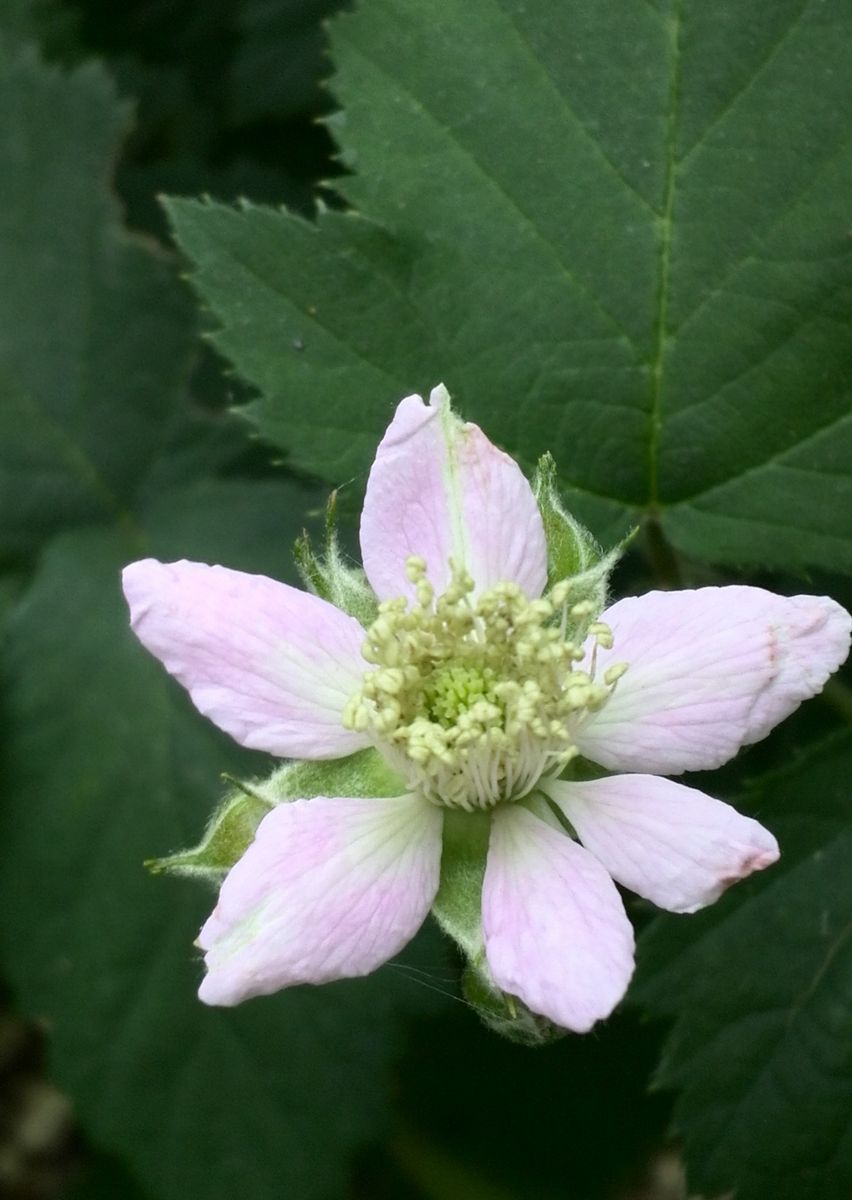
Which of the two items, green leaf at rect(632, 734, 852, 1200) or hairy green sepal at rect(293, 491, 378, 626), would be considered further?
green leaf at rect(632, 734, 852, 1200)

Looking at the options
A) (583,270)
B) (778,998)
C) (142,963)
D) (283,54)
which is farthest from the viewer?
(283,54)

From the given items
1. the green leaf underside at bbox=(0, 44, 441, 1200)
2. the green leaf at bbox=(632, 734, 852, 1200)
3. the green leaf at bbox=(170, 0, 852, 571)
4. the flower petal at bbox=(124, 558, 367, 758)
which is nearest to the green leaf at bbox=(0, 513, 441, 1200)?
the green leaf underside at bbox=(0, 44, 441, 1200)

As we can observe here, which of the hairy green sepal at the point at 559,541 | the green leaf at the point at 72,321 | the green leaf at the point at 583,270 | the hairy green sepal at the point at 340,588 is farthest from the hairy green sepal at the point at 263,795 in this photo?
the green leaf at the point at 72,321

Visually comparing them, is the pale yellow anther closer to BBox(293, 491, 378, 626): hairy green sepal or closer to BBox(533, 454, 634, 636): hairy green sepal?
BBox(533, 454, 634, 636): hairy green sepal

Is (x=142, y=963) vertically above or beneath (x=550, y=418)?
beneath

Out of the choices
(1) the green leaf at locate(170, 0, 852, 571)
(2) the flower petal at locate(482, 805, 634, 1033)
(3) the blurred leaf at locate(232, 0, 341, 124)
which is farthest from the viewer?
(3) the blurred leaf at locate(232, 0, 341, 124)

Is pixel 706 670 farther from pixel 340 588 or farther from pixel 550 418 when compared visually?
pixel 550 418

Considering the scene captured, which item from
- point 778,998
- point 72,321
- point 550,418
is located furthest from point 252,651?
point 72,321

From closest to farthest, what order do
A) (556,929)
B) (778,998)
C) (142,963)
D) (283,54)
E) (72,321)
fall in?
1. (556,929)
2. (778,998)
3. (142,963)
4. (72,321)
5. (283,54)

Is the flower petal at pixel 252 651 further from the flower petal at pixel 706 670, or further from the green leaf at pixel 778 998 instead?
the green leaf at pixel 778 998
